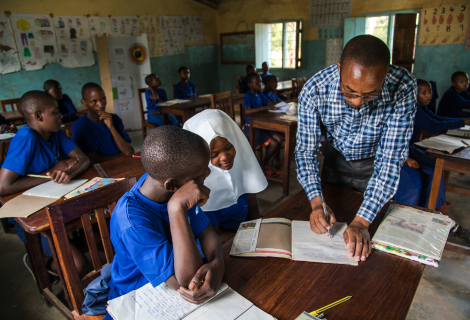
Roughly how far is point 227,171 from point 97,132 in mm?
1426

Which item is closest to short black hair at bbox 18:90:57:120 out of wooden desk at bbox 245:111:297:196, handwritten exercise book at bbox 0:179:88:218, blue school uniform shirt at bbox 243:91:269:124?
handwritten exercise book at bbox 0:179:88:218

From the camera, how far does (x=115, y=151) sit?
250 centimetres

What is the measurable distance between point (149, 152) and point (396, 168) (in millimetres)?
935

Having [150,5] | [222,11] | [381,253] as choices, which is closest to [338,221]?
[381,253]

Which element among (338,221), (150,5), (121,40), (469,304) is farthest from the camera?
(150,5)

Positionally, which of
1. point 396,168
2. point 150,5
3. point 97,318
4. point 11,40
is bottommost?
point 97,318

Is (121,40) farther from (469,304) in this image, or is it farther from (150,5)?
(469,304)

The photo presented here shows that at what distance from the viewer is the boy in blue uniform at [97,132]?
92.1 inches

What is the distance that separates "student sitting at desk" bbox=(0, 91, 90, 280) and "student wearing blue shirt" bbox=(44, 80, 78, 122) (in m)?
2.22

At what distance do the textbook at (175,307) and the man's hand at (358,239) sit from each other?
0.38m

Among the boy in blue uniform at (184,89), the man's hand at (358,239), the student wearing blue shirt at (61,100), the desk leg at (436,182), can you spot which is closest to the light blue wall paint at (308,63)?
the boy in blue uniform at (184,89)

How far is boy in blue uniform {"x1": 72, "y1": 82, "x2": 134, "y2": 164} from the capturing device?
234 centimetres

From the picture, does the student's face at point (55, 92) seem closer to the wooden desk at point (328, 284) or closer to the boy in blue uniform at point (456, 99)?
the wooden desk at point (328, 284)

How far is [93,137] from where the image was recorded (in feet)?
7.85
